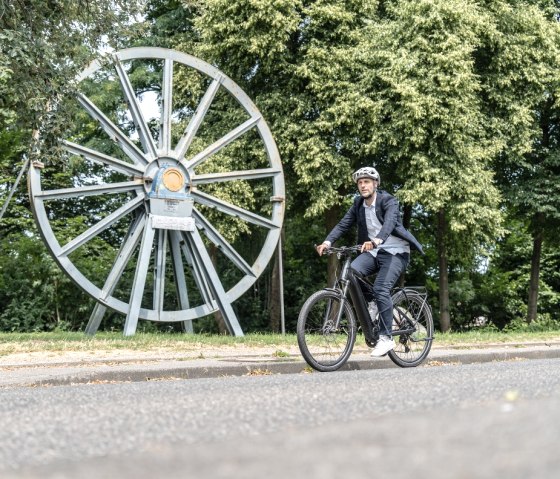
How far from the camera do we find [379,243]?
8688 millimetres

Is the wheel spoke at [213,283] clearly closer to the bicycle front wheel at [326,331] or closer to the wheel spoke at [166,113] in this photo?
the wheel spoke at [166,113]

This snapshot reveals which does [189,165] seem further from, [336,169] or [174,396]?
[174,396]

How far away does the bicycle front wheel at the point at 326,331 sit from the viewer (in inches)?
326

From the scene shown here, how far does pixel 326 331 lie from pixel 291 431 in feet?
15.0

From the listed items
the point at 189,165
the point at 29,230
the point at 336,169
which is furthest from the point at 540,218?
the point at 29,230

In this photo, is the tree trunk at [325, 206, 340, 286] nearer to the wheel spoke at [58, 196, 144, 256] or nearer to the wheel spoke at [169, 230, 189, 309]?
the wheel spoke at [169, 230, 189, 309]

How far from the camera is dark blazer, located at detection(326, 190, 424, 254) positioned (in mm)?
8781

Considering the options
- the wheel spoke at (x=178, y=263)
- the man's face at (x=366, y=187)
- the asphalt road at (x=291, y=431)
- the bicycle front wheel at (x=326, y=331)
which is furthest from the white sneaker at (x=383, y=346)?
the wheel spoke at (x=178, y=263)

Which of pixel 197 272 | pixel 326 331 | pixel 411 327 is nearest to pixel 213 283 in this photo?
pixel 197 272

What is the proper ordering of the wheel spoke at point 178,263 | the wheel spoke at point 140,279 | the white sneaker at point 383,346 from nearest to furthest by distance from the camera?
the white sneaker at point 383,346
the wheel spoke at point 140,279
the wheel spoke at point 178,263

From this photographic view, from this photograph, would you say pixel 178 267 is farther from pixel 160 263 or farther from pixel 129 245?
pixel 129 245

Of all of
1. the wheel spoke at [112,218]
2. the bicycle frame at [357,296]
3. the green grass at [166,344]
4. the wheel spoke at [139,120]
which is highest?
the wheel spoke at [139,120]

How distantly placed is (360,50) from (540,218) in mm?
7273

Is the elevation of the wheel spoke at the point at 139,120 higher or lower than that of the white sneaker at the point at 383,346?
higher
